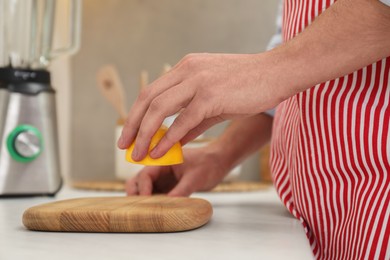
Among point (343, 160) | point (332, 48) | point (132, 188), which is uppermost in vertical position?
point (332, 48)

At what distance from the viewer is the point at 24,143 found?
994 mm

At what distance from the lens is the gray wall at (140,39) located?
1696 millimetres

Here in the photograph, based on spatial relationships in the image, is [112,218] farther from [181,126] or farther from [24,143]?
[24,143]

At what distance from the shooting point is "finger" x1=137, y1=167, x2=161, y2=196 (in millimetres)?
921

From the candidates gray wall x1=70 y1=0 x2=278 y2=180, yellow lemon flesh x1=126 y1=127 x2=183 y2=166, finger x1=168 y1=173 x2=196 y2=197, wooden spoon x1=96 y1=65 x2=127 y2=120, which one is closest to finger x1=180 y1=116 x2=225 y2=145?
yellow lemon flesh x1=126 y1=127 x2=183 y2=166

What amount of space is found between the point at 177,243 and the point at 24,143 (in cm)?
53

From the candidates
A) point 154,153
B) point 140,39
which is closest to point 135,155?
point 154,153

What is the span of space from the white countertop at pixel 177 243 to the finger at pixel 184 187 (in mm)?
178

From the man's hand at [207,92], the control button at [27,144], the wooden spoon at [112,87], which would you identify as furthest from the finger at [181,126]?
the wooden spoon at [112,87]

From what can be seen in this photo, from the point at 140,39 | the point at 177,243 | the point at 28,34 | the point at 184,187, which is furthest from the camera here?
the point at 140,39

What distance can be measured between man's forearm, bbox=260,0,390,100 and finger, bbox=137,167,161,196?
0.38 m

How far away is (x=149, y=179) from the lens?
3.06 ft

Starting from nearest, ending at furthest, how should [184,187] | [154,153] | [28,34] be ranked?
[154,153] < [184,187] < [28,34]

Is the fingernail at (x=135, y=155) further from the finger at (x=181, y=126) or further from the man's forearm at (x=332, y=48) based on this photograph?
the man's forearm at (x=332, y=48)
